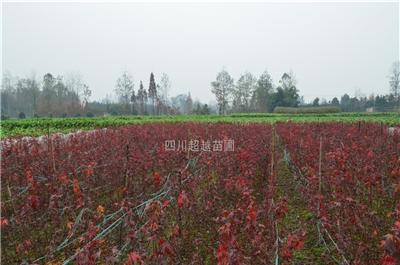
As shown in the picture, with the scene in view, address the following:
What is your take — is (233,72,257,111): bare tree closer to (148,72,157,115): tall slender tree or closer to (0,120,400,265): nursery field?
(148,72,157,115): tall slender tree

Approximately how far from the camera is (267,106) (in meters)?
49.7

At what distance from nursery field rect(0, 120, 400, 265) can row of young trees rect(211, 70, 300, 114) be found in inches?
1674

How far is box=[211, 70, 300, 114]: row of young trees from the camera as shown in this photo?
48531mm

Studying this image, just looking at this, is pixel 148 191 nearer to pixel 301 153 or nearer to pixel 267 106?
pixel 301 153

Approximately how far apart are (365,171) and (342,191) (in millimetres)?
564

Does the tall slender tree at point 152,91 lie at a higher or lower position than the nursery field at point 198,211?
higher

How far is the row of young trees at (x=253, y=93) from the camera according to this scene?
48531 mm

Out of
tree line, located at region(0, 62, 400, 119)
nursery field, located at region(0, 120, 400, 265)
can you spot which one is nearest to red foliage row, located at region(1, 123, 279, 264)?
nursery field, located at region(0, 120, 400, 265)

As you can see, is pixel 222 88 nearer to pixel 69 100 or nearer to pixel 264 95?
pixel 264 95

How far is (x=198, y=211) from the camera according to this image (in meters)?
3.89

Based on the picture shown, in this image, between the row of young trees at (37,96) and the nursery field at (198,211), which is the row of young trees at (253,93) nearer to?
the row of young trees at (37,96)

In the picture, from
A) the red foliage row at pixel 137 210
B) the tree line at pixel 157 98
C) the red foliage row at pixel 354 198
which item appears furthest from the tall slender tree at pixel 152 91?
the red foliage row at pixel 354 198

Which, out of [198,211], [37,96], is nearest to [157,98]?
[37,96]

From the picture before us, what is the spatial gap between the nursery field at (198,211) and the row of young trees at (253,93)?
42510 millimetres
